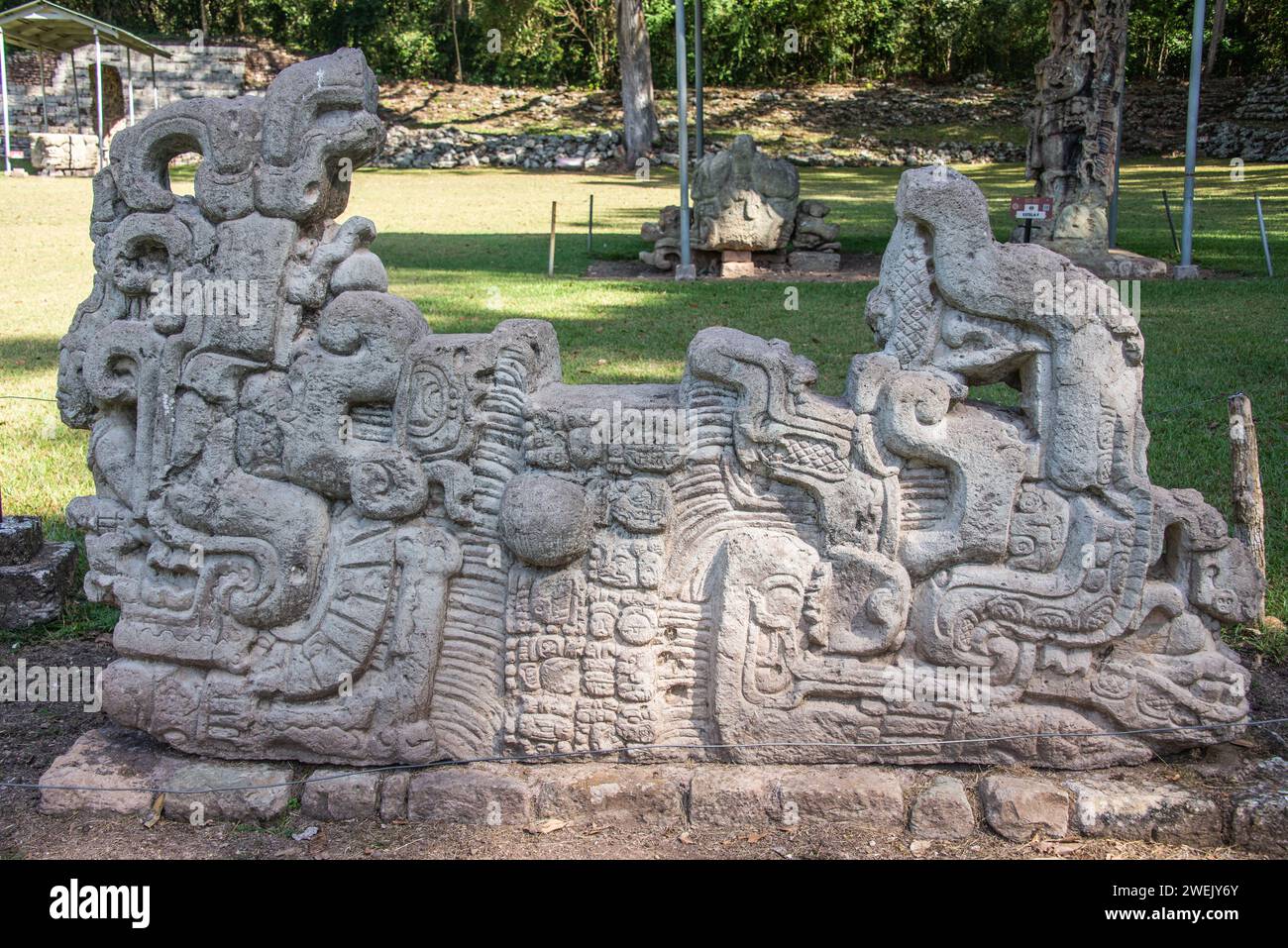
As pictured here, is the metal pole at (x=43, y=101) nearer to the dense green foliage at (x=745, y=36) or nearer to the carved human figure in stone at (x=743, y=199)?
the dense green foliage at (x=745, y=36)

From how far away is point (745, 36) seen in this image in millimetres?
29266

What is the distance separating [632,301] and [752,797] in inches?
312

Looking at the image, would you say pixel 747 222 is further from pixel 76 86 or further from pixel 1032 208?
pixel 76 86

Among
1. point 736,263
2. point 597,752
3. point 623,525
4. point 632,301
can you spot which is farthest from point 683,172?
point 597,752

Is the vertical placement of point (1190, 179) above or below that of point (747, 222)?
above

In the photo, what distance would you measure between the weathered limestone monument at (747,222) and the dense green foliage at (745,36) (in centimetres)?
1641

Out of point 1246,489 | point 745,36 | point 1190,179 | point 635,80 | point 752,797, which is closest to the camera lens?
point 752,797

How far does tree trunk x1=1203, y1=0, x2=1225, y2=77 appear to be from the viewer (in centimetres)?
2655

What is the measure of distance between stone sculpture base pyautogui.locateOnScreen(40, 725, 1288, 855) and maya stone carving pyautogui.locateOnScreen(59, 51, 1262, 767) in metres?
0.09

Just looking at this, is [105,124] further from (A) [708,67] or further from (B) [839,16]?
(B) [839,16]

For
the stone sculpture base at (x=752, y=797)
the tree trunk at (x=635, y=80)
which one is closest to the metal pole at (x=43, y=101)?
the tree trunk at (x=635, y=80)

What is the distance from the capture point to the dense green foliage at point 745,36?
92.8 feet

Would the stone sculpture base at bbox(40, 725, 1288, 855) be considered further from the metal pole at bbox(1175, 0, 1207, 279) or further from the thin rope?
the metal pole at bbox(1175, 0, 1207, 279)

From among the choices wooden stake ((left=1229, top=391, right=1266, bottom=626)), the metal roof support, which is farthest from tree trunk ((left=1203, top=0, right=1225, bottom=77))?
wooden stake ((left=1229, top=391, right=1266, bottom=626))
